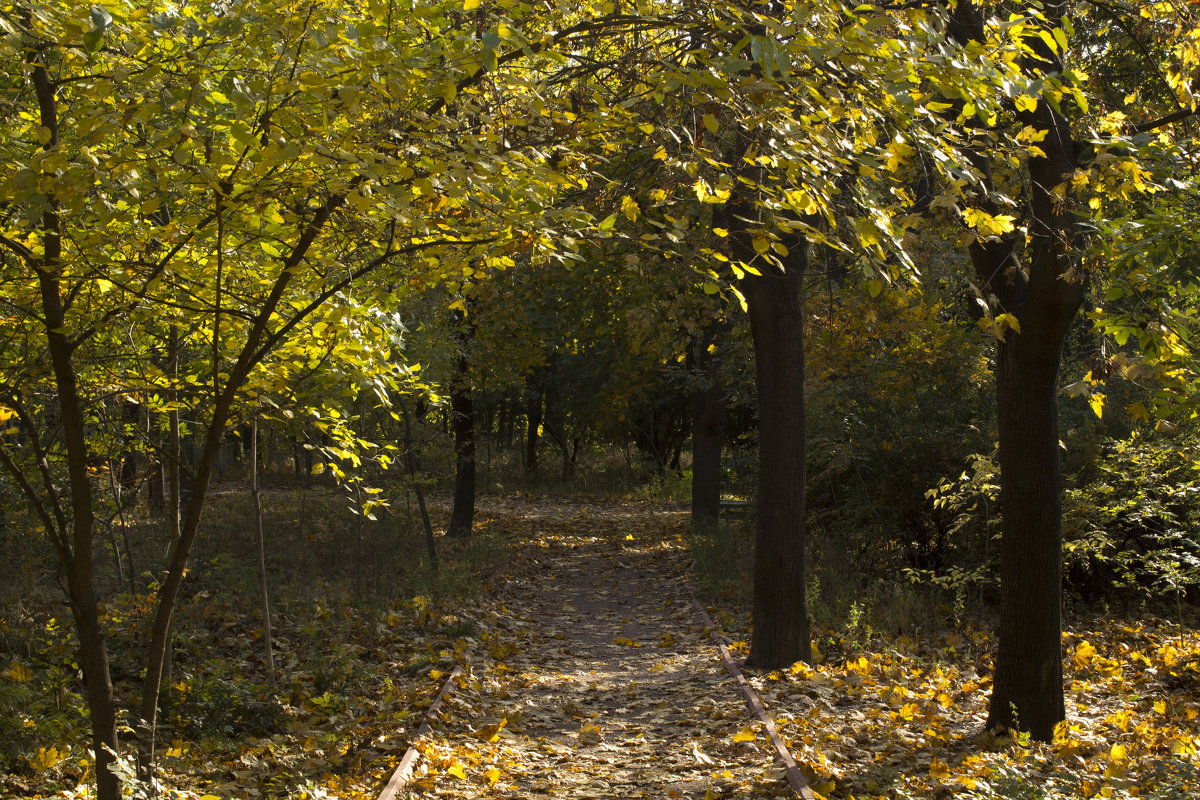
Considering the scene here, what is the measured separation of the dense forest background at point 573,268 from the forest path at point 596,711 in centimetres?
93

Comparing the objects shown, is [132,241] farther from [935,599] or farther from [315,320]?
[935,599]

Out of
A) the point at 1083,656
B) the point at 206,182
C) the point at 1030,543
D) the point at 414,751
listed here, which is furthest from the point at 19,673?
the point at 1083,656

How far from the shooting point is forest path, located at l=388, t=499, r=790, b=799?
5918 mm

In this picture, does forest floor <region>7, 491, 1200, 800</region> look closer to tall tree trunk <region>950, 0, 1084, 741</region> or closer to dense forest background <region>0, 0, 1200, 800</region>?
dense forest background <region>0, 0, 1200, 800</region>

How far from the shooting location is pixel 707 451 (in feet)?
65.3

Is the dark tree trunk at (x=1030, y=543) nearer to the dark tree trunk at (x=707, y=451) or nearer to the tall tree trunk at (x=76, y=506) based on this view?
the tall tree trunk at (x=76, y=506)

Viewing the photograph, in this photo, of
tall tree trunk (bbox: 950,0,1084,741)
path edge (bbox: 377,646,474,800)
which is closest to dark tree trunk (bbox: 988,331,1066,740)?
tall tree trunk (bbox: 950,0,1084,741)

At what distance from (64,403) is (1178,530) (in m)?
11.7

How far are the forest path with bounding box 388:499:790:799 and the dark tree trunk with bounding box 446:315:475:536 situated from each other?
14.5 ft

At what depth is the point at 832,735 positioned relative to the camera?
642 centimetres

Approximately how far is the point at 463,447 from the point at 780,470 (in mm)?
→ 10195

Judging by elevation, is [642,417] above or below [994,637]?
above

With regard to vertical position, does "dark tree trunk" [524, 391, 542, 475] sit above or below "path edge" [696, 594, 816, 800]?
above

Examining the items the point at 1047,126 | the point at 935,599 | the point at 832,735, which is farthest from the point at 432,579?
the point at 1047,126
